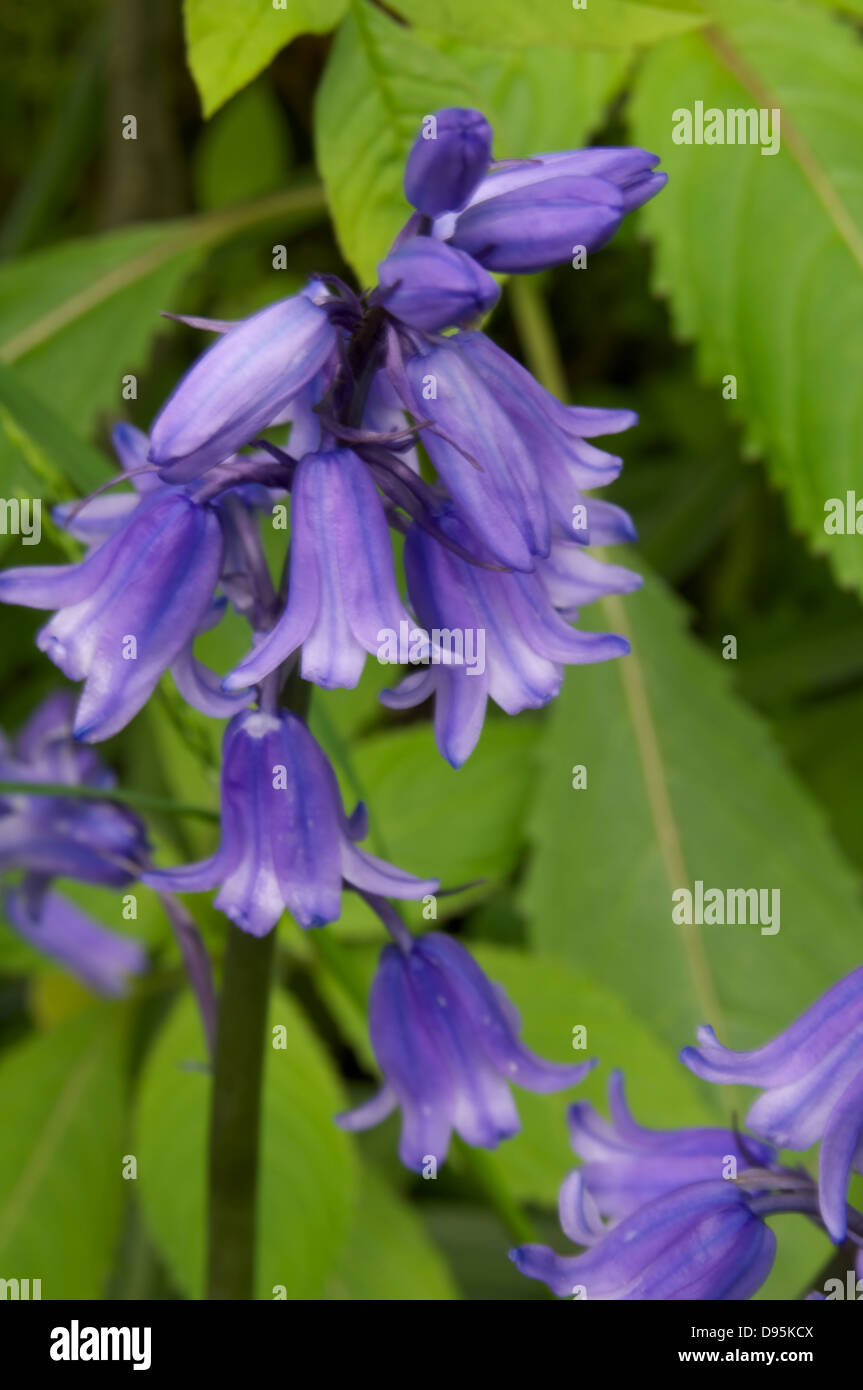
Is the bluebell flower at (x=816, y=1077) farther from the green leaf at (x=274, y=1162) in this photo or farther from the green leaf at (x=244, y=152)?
the green leaf at (x=244, y=152)

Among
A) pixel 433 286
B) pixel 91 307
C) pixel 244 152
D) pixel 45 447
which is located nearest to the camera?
pixel 433 286

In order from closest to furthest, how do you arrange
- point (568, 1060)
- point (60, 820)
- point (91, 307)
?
point (60, 820) < point (568, 1060) < point (91, 307)

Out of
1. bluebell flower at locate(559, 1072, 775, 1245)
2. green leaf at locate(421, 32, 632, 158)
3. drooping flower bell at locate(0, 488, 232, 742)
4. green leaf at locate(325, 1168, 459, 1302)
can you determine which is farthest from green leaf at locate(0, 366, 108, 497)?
green leaf at locate(325, 1168, 459, 1302)

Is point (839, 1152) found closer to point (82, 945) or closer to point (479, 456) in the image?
point (479, 456)

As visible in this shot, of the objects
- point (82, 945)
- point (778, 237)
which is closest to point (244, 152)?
point (778, 237)

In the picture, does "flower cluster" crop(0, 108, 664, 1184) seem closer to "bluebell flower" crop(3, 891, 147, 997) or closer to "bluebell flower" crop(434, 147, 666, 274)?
"bluebell flower" crop(434, 147, 666, 274)
